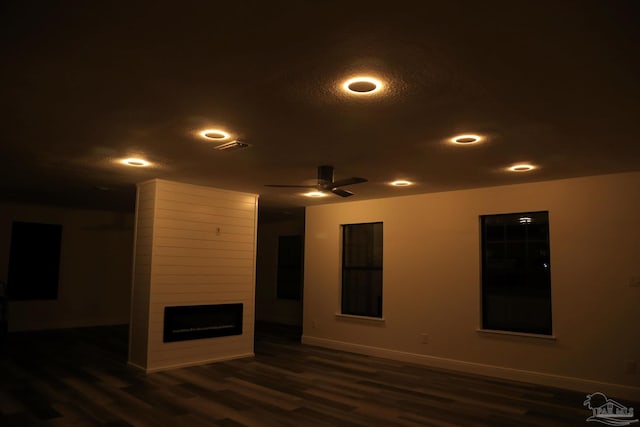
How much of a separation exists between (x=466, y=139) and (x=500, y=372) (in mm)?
3542

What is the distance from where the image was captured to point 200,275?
6617mm

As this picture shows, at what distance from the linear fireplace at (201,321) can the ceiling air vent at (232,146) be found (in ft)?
9.31

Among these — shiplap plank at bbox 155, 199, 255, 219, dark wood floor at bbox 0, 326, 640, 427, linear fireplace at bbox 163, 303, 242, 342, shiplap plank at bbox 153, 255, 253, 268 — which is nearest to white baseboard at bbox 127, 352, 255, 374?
dark wood floor at bbox 0, 326, 640, 427

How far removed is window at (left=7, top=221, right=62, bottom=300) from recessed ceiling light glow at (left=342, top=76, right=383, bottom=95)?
910 cm

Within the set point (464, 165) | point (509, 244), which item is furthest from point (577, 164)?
point (509, 244)

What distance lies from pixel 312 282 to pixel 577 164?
494 cm

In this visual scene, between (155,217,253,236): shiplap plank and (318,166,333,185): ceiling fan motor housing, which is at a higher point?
(318,166,333,185): ceiling fan motor housing

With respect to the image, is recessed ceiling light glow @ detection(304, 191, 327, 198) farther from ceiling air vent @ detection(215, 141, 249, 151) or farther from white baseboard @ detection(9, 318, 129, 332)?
white baseboard @ detection(9, 318, 129, 332)

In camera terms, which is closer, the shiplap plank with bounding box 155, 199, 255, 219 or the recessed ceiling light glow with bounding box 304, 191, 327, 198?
the shiplap plank with bounding box 155, 199, 255, 219

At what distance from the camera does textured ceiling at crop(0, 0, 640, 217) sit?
2088mm

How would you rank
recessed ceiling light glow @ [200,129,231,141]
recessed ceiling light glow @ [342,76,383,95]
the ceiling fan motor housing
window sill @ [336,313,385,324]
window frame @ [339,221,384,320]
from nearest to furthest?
recessed ceiling light glow @ [342,76,383,95], recessed ceiling light glow @ [200,129,231,141], the ceiling fan motor housing, window sill @ [336,313,385,324], window frame @ [339,221,384,320]

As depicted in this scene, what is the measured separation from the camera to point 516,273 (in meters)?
6.24

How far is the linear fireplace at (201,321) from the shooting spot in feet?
20.3

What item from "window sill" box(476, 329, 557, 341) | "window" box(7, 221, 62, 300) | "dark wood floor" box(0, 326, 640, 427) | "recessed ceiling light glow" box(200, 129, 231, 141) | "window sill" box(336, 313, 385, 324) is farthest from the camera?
"window" box(7, 221, 62, 300)
